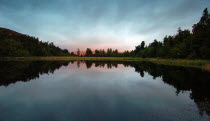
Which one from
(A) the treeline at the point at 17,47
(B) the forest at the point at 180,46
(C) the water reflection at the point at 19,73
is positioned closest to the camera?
(C) the water reflection at the point at 19,73

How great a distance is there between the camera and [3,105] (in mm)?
9773

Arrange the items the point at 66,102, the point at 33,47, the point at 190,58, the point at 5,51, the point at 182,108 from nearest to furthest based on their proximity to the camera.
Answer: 1. the point at 182,108
2. the point at 66,102
3. the point at 190,58
4. the point at 5,51
5. the point at 33,47

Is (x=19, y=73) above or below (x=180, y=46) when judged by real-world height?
below

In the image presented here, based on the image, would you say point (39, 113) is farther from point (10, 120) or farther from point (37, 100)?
point (37, 100)

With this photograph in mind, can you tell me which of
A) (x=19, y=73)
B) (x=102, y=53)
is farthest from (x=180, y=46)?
(x=102, y=53)

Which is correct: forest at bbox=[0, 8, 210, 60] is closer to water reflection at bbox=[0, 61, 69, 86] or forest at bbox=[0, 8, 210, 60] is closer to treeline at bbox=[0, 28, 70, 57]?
treeline at bbox=[0, 28, 70, 57]

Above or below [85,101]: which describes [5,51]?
above

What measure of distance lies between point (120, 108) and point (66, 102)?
4717mm

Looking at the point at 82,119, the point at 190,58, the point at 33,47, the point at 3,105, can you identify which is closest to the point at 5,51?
the point at 33,47

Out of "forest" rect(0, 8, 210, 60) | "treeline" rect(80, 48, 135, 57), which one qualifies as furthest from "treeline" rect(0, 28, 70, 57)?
"treeline" rect(80, 48, 135, 57)

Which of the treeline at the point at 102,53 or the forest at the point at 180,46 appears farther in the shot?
the treeline at the point at 102,53

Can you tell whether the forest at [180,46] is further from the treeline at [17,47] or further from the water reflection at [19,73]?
the water reflection at [19,73]

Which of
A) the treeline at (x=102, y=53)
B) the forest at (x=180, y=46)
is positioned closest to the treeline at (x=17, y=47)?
the forest at (x=180, y=46)

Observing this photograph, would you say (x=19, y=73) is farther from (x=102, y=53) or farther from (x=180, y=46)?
(x=102, y=53)
